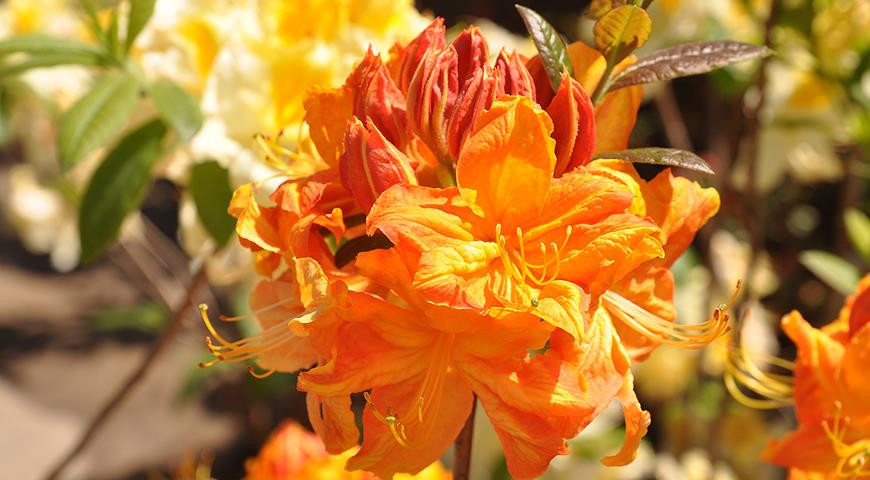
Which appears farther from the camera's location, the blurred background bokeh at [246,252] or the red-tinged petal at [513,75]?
the blurred background bokeh at [246,252]

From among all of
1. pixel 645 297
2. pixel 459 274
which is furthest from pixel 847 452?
pixel 459 274

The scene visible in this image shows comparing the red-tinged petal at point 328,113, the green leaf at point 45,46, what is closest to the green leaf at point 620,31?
the red-tinged petal at point 328,113

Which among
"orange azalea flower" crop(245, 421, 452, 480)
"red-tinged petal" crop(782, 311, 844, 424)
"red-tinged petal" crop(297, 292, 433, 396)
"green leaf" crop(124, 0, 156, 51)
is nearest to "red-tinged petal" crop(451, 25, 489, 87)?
"red-tinged petal" crop(297, 292, 433, 396)

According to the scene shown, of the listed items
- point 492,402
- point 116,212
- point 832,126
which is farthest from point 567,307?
point 832,126

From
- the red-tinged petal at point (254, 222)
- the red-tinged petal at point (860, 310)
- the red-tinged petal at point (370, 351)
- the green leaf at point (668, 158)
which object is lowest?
the red-tinged petal at point (860, 310)

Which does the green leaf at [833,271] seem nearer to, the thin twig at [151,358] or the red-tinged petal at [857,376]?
the red-tinged petal at [857,376]

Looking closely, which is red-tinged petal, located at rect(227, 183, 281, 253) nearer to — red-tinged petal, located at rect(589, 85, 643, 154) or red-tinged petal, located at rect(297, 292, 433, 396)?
red-tinged petal, located at rect(297, 292, 433, 396)
